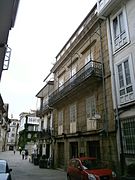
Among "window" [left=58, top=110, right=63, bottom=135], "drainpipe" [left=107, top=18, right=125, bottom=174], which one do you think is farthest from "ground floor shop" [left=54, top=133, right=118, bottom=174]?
"window" [left=58, top=110, right=63, bottom=135]

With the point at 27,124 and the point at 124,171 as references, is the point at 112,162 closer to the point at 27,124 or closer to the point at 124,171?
the point at 124,171

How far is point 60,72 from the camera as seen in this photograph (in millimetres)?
23125

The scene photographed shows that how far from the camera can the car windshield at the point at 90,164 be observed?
34.3 feet

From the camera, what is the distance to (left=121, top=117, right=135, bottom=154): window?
1079 cm

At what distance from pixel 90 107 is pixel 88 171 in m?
6.10

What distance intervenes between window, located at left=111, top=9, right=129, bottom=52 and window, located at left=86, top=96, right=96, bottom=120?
13.7 feet

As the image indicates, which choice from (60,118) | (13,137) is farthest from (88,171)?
(13,137)

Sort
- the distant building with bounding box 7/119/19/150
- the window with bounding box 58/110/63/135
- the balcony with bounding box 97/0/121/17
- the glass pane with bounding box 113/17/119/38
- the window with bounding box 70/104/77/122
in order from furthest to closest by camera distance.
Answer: the distant building with bounding box 7/119/19/150 < the window with bounding box 58/110/63/135 < the window with bounding box 70/104/77/122 < the glass pane with bounding box 113/17/119/38 < the balcony with bounding box 97/0/121/17

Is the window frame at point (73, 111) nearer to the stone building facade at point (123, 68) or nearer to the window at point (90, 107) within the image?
the window at point (90, 107)

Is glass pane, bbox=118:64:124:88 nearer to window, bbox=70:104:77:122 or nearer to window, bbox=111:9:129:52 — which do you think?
window, bbox=111:9:129:52

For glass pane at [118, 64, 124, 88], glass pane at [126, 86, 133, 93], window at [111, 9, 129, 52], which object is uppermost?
window at [111, 9, 129, 52]

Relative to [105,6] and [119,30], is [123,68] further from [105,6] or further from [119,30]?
[105,6]

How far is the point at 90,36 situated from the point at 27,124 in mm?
47687

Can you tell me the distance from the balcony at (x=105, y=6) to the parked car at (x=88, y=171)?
32.2 feet
